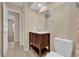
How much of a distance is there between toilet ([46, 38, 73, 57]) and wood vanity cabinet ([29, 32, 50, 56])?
6.0 inches

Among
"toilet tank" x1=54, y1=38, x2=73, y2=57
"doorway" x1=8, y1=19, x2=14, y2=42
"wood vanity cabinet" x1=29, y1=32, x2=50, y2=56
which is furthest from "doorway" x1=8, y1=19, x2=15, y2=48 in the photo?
"toilet tank" x1=54, y1=38, x2=73, y2=57

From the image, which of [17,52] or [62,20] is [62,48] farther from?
[17,52]

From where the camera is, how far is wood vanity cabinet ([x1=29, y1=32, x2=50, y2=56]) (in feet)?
5.18

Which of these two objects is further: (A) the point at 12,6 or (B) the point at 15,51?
(B) the point at 15,51

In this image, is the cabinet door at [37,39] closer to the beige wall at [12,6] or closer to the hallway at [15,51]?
the hallway at [15,51]

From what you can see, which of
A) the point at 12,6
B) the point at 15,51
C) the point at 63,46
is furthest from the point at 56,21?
the point at 15,51

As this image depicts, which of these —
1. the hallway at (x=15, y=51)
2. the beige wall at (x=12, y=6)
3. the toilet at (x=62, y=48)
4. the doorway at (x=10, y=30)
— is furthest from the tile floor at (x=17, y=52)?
the beige wall at (x=12, y=6)

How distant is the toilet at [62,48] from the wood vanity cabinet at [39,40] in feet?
0.50

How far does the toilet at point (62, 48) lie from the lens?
1.51 m

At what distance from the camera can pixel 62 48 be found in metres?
1.61

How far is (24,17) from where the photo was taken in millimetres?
1600

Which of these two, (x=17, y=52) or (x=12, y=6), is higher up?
(x=12, y=6)

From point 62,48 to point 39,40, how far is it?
41cm

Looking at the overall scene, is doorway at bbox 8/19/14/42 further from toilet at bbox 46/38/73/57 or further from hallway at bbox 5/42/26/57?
toilet at bbox 46/38/73/57
